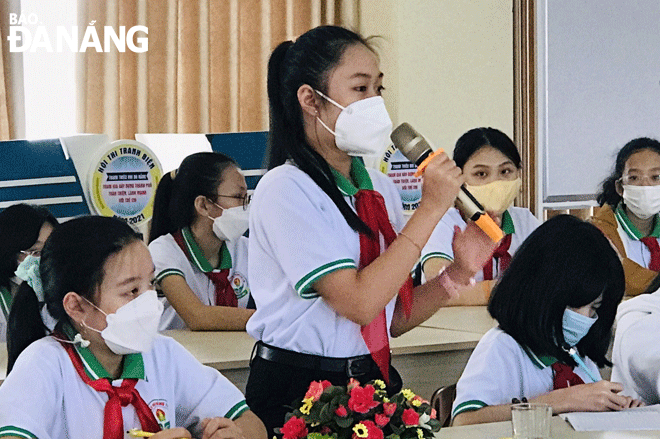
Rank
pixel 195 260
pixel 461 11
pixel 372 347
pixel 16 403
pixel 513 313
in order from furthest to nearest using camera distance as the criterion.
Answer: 1. pixel 461 11
2. pixel 195 260
3. pixel 513 313
4. pixel 372 347
5. pixel 16 403

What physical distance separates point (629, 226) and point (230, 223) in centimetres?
164

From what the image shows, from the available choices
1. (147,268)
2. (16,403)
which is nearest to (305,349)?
(147,268)

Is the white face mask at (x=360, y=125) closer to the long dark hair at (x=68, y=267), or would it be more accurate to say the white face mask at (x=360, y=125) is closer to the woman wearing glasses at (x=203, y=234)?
the long dark hair at (x=68, y=267)

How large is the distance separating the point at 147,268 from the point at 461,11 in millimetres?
3870

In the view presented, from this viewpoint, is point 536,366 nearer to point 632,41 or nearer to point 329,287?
point 329,287

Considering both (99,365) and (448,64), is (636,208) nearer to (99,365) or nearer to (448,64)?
(448,64)

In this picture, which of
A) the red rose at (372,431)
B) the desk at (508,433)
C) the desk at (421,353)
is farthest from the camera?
the desk at (421,353)

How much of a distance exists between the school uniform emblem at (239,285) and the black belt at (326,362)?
160cm

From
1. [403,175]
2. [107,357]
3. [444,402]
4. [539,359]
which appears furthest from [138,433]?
[403,175]

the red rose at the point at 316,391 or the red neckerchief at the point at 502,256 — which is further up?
the red rose at the point at 316,391

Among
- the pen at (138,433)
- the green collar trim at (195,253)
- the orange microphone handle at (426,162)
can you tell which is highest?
the orange microphone handle at (426,162)

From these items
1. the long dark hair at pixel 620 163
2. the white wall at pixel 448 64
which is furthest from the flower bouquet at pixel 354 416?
the white wall at pixel 448 64

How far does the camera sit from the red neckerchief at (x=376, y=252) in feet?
5.34

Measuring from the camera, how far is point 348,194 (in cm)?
166
